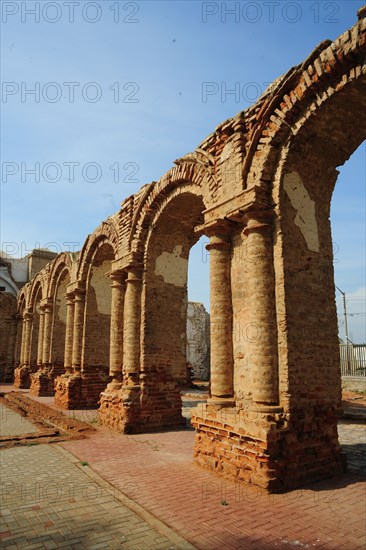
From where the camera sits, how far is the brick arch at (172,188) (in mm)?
7371

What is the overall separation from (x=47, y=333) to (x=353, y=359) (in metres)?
16.0

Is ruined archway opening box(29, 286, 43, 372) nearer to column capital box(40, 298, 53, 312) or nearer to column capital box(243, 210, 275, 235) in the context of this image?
column capital box(40, 298, 53, 312)

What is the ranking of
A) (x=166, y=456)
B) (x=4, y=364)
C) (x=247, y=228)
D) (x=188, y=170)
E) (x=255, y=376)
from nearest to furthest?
(x=255, y=376) → (x=247, y=228) → (x=166, y=456) → (x=188, y=170) → (x=4, y=364)

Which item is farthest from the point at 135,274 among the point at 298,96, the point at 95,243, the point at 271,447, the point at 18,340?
the point at 18,340

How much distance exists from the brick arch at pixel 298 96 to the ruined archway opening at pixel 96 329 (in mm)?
7590

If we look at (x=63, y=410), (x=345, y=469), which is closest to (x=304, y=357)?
(x=345, y=469)

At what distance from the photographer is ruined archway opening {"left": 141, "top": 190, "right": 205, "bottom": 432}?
9.36 meters

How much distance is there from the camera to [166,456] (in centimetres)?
675

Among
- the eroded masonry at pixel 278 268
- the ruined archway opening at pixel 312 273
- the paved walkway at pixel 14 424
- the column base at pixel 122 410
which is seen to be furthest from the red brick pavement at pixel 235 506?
the paved walkway at pixel 14 424

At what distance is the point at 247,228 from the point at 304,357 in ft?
6.88

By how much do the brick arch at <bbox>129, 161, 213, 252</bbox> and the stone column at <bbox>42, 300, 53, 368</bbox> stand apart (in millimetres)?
9834

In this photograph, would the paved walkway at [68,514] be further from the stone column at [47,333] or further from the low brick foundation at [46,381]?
the stone column at [47,333]

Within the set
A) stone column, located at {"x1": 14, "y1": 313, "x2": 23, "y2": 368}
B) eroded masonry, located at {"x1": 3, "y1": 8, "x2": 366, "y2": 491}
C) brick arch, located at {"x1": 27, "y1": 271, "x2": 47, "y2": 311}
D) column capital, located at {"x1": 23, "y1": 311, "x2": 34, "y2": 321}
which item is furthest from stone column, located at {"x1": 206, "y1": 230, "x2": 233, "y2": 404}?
stone column, located at {"x1": 14, "y1": 313, "x2": 23, "y2": 368}

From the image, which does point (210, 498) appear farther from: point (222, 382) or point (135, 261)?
point (135, 261)
